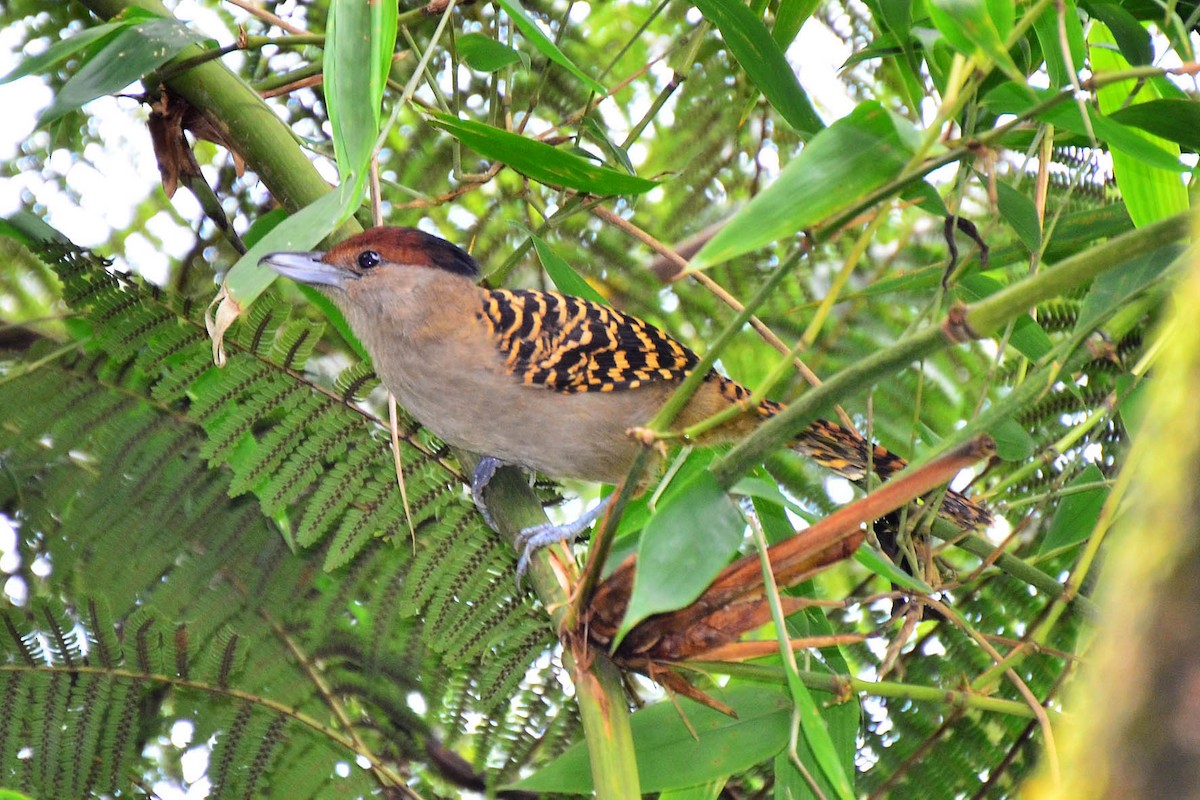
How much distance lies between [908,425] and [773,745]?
48.2 inches

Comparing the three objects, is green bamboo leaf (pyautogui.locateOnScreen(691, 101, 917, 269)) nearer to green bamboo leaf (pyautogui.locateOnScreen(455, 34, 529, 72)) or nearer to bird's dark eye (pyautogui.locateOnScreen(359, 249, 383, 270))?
green bamboo leaf (pyautogui.locateOnScreen(455, 34, 529, 72))

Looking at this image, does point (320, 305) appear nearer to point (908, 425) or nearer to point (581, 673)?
point (908, 425)

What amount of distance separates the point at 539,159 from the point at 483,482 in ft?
2.48

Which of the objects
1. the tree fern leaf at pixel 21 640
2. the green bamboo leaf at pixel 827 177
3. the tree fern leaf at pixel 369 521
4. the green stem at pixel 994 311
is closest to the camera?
the green stem at pixel 994 311

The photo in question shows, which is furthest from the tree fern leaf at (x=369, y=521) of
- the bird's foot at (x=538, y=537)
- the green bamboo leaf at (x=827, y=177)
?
the green bamboo leaf at (x=827, y=177)

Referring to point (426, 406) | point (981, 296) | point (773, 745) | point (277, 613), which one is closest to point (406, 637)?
point (277, 613)

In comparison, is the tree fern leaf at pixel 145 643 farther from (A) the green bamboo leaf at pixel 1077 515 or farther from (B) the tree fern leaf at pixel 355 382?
(A) the green bamboo leaf at pixel 1077 515

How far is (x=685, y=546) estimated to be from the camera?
4.20 ft

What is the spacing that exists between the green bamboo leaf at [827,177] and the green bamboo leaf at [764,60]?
0.53 m

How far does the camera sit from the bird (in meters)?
2.60

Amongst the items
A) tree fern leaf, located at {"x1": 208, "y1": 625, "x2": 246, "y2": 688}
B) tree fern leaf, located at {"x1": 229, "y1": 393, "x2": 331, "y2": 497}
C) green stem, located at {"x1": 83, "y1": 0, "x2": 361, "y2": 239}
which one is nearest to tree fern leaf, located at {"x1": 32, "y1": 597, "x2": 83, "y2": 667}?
tree fern leaf, located at {"x1": 208, "y1": 625, "x2": 246, "y2": 688}

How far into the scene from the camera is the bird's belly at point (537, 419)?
250cm

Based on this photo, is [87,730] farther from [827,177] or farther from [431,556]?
[827,177]

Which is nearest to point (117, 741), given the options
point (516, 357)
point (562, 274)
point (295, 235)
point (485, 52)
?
point (516, 357)
